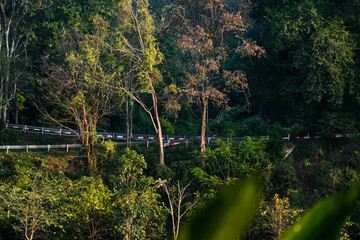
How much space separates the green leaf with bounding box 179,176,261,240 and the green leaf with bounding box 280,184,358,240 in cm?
5

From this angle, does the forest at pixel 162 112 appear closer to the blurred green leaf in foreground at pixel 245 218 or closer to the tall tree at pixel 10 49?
the tall tree at pixel 10 49

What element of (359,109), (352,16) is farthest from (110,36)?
(359,109)

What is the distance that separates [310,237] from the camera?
A: 0.44 m

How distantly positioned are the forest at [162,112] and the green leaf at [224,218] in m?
16.2

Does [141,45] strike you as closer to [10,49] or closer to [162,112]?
[162,112]

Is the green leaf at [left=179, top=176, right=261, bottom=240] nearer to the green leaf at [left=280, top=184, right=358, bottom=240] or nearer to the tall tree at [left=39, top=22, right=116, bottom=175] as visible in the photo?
the green leaf at [left=280, top=184, right=358, bottom=240]

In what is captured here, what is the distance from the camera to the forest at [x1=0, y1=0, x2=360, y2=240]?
59.0ft

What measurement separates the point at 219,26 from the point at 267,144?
25.5 ft

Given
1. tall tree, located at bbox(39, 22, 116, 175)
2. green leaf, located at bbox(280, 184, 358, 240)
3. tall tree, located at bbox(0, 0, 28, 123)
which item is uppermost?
tall tree, located at bbox(0, 0, 28, 123)

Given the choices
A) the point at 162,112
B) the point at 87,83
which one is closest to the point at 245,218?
the point at 87,83

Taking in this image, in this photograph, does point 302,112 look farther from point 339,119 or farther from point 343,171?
point 343,171

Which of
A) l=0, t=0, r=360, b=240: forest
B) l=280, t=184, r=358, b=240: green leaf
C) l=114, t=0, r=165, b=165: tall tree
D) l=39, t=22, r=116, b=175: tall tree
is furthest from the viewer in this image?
l=39, t=22, r=116, b=175: tall tree

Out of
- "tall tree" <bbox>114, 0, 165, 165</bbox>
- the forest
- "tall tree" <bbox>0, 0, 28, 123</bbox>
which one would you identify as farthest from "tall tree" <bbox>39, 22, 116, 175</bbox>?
"tall tree" <bbox>0, 0, 28, 123</bbox>

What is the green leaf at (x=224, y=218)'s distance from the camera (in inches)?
17.6
